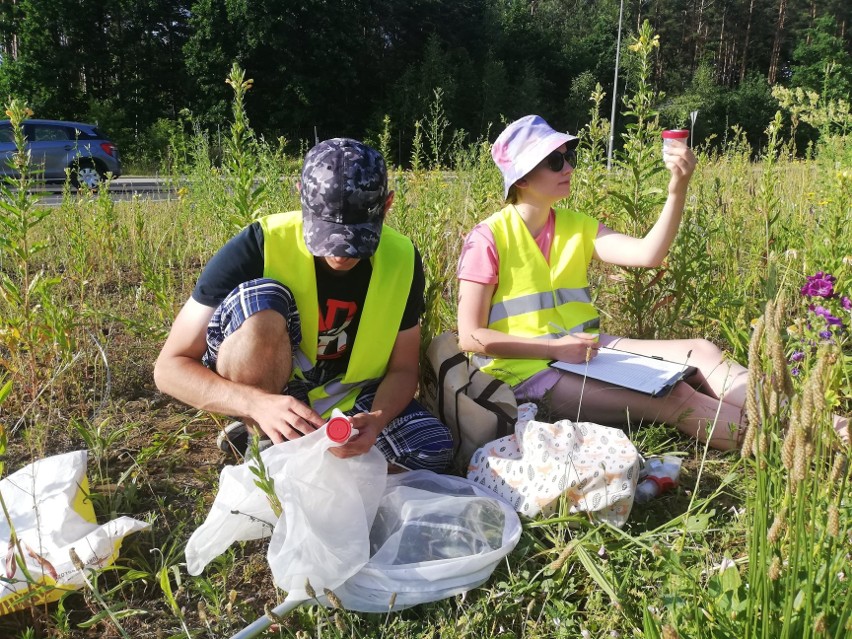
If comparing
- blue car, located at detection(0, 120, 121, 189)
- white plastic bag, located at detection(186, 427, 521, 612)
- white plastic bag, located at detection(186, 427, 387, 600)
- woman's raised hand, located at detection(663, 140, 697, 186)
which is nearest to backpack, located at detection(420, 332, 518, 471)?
white plastic bag, located at detection(186, 427, 521, 612)

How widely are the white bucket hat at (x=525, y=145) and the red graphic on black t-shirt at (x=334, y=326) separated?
30.7 inches

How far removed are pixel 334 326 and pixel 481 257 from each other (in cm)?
61

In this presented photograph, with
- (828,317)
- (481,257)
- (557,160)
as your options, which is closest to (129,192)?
(481,257)

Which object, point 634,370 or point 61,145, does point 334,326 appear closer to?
point 634,370

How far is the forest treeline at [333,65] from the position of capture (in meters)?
23.1

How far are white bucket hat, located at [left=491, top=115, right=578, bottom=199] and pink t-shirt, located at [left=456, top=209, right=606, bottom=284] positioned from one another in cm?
20

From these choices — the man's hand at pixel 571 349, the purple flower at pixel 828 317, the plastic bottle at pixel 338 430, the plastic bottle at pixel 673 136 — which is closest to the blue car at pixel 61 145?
the man's hand at pixel 571 349

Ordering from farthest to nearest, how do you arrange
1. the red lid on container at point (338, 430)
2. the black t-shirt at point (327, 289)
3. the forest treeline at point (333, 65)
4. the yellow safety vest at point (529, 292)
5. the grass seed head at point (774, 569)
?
the forest treeline at point (333, 65)
the yellow safety vest at point (529, 292)
the black t-shirt at point (327, 289)
the red lid on container at point (338, 430)
the grass seed head at point (774, 569)

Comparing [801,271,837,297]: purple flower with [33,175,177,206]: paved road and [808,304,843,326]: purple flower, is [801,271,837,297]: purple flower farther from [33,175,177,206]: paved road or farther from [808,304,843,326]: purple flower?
[33,175,177,206]: paved road

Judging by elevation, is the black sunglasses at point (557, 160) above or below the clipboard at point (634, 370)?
above

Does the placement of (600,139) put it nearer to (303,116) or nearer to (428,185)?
(428,185)

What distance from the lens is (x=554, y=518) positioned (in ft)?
5.57

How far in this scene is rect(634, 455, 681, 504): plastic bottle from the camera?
1970mm

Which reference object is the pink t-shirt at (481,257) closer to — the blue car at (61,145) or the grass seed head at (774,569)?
the grass seed head at (774,569)
